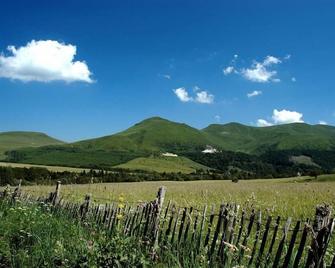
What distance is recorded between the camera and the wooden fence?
5.87 metres

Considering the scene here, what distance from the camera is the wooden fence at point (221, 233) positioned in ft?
19.2

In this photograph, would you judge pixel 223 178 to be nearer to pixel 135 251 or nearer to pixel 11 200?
pixel 11 200

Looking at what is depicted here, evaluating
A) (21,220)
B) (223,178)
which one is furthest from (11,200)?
(223,178)

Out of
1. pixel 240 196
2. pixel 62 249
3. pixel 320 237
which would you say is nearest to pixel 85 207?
pixel 62 249

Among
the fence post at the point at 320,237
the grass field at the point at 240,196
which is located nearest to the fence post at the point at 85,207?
the grass field at the point at 240,196

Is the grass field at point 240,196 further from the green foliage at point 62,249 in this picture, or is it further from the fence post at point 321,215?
the fence post at point 321,215

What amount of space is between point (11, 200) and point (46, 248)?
8261mm

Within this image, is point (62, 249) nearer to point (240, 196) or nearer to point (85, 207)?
point (85, 207)

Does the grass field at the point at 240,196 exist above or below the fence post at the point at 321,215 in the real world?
below

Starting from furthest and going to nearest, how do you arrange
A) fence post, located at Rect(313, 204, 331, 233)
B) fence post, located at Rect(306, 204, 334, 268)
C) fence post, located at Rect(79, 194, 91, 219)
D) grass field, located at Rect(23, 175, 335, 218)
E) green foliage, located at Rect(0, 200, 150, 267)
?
grass field, located at Rect(23, 175, 335, 218)
fence post, located at Rect(79, 194, 91, 219)
green foliage, located at Rect(0, 200, 150, 267)
fence post, located at Rect(313, 204, 331, 233)
fence post, located at Rect(306, 204, 334, 268)

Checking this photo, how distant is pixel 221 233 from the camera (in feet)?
35.8

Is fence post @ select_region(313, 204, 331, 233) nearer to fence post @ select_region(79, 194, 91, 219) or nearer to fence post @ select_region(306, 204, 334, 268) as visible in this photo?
fence post @ select_region(306, 204, 334, 268)

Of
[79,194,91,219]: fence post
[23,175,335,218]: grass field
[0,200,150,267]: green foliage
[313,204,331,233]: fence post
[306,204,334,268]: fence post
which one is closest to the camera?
[306,204,334,268]: fence post

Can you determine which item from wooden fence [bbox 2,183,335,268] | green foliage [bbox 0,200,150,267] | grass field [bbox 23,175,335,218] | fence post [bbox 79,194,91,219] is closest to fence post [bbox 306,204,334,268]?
wooden fence [bbox 2,183,335,268]
